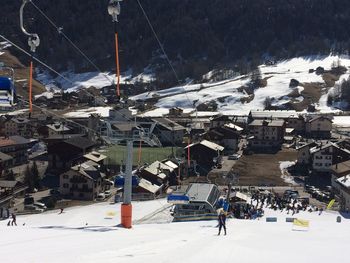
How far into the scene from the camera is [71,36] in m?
152

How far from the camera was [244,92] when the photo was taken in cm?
8181

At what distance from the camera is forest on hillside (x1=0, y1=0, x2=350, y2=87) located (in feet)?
401

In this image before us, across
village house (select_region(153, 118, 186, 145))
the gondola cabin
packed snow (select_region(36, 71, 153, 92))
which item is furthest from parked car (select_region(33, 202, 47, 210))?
packed snow (select_region(36, 71, 153, 92))

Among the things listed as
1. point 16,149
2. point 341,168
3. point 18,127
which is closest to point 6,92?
point 341,168

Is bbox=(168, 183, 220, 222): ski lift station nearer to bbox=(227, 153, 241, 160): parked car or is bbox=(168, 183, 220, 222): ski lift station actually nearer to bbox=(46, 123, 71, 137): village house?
bbox=(227, 153, 241, 160): parked car

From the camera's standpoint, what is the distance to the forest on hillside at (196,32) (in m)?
122

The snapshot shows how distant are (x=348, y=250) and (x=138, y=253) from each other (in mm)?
3545

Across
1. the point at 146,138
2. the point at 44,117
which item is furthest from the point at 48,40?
the point at 146,138

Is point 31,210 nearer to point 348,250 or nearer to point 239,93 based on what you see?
point 348,250

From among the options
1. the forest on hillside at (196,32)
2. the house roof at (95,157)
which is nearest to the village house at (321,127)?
the house roof at (95,157)

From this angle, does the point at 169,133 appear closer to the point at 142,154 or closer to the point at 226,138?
the point at 226,138

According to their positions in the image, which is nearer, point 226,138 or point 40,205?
point 40,205

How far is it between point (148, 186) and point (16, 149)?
15.5 meters

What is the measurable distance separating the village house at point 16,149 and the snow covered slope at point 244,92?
38822 mm
